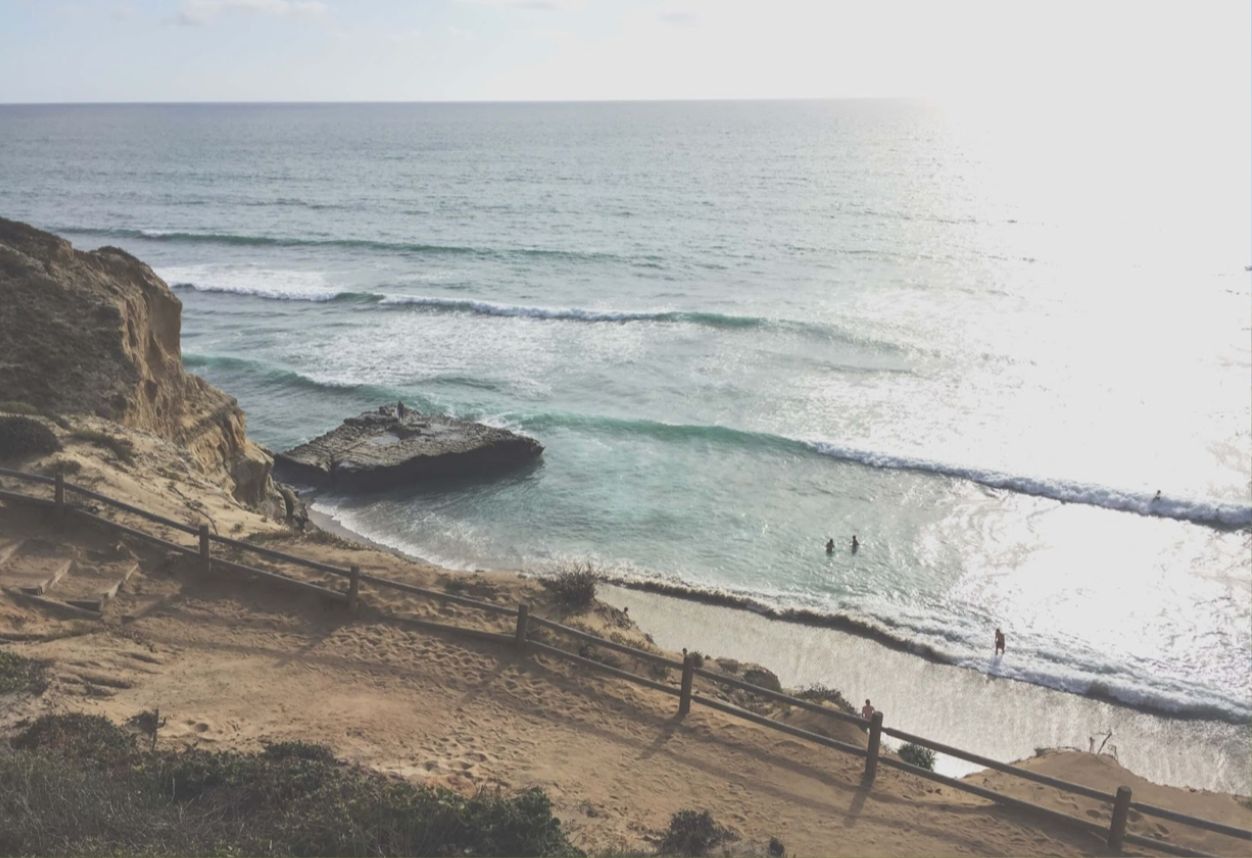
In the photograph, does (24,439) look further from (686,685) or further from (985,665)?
(985,665)

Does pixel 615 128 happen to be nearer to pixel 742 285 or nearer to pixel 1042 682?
pixel 742 285

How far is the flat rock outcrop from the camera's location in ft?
100.0

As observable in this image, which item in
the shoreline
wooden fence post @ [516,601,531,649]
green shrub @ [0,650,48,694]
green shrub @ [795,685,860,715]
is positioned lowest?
the shoreline

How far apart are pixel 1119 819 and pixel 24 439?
18.0 metres

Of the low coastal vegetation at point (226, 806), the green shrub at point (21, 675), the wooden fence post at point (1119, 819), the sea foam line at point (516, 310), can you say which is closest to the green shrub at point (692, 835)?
the low coastal vegetation at point (226, 806)

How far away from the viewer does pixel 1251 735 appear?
19766 millimetres

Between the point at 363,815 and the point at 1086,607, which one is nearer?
the point at 363,815

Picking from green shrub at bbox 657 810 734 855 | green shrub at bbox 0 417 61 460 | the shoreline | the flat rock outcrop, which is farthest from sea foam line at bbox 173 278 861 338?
green shrub at bbox 657 810 734 855

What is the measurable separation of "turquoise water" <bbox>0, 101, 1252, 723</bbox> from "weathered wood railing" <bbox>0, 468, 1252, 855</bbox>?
10.6 m

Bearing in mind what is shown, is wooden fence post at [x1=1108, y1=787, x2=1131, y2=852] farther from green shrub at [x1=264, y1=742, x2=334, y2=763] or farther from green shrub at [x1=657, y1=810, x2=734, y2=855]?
green shrub at [x1=264, y1=742, x2=334, y2=763]

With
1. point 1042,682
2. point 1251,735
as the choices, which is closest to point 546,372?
point 1042,682

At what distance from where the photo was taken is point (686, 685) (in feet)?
43.7

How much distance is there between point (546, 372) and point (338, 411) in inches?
359

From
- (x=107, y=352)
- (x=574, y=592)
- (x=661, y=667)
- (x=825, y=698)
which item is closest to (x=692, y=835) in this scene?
(x=661, y=667)
